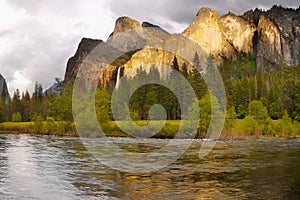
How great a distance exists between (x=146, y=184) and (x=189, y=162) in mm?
11350

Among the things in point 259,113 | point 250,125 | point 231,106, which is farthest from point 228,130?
point 231,106

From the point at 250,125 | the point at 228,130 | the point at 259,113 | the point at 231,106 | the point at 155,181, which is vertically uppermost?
the point at 231,106

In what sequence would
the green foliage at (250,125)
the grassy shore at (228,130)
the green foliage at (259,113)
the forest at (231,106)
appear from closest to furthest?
the grassy shore at (228,130)
the green foliage at (250,125)
the forest at (231,106)
the green foliage at (259,113)

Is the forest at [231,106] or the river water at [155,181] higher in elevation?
the forest at [231,106]

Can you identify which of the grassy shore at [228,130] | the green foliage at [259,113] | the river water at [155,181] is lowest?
the river water at [155,181]

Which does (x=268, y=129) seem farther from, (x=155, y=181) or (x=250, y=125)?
(x=155, y=181)

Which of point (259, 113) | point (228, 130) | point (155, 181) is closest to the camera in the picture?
point (155, 181)

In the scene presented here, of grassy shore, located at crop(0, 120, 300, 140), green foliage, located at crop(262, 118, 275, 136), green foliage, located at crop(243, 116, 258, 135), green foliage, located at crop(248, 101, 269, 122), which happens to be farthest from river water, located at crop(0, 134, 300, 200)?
green foliage, located at crop(248, 101, 269, 122)

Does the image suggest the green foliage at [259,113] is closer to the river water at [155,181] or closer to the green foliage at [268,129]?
the green foliage at [268,129]

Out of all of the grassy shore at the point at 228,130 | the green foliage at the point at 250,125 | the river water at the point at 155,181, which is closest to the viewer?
the river water at the point at 155,181

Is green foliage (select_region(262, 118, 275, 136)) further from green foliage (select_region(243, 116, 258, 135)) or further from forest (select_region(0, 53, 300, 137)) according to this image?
green foliage (select_region(243, 116, 258, 135))

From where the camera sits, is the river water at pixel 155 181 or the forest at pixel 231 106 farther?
the forest at pixel 231 106

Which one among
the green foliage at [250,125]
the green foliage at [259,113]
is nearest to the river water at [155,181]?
the green foliage at [250,125]

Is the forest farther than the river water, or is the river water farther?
the forest
